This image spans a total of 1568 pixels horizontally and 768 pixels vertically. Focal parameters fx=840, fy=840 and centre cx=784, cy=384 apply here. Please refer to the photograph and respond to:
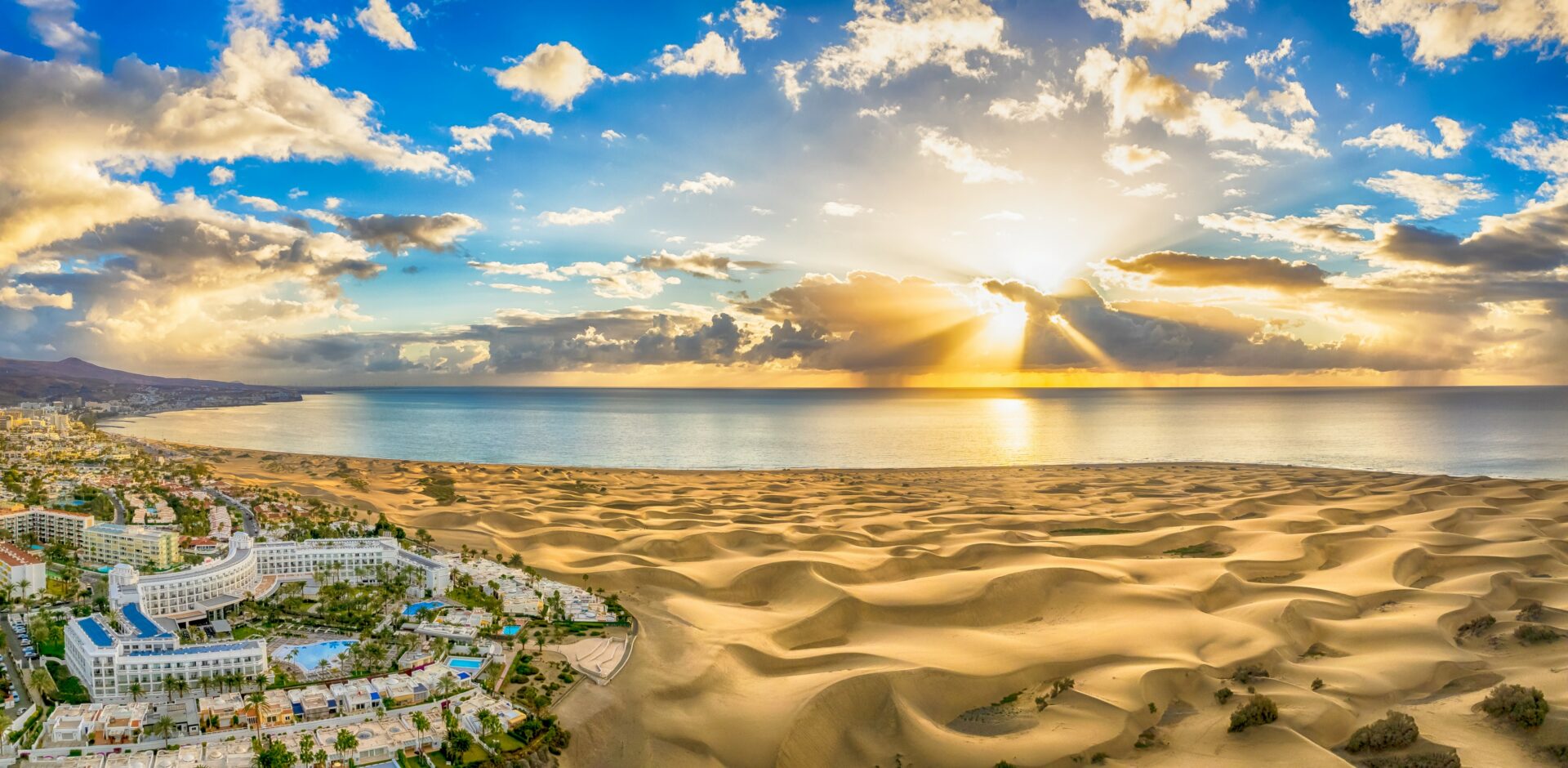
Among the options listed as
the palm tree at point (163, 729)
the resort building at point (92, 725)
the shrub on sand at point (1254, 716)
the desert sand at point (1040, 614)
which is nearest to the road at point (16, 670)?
the resort building at point (92, 725)

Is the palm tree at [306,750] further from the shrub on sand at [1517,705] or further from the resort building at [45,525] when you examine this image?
the resort building at [45,525]

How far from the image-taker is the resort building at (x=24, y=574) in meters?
42.8

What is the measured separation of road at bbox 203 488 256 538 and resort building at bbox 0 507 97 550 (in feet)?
29.4

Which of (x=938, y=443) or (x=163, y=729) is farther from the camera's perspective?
(x=938, y=443)

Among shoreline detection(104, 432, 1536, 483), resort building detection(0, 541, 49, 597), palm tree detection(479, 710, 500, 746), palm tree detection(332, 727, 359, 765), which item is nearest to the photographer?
palm tree detection(332, 727, 359, 765)

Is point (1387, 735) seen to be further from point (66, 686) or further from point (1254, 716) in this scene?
point (66, 686)

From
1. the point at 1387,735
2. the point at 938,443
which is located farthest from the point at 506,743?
the point at 938,443

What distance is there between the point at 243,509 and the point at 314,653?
3903 centimetres

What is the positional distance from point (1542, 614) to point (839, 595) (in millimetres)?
33465

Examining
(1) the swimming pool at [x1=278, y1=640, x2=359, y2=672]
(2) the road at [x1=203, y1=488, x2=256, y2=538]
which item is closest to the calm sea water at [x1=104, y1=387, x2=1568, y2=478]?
(2) the road at [x1=203, y1=488, x2=256, y2=538]

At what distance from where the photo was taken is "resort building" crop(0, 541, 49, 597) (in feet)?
141

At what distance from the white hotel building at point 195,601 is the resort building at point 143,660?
0.03 meters

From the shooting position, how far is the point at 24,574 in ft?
141

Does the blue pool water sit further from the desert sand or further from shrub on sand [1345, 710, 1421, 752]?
shrub on sand [1345, 710, 1421, 752]
